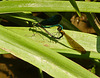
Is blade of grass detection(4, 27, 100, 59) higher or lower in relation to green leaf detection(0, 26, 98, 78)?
lower

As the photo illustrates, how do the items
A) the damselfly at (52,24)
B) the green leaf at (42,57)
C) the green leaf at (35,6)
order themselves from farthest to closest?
1. the damselfly at (52,24)
2. the green leaf at (35,6)
3. the green leaf at (42,57)

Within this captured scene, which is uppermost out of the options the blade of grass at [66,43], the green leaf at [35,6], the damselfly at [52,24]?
the green leaf at [35,6]

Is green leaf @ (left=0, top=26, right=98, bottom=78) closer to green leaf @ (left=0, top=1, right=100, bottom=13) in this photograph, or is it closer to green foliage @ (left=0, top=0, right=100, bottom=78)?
green foliage @ (left=0, top=0, right=100, bottom=78)

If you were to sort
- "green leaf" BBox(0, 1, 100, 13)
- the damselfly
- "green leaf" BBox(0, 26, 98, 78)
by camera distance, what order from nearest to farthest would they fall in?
"green leaf" BBox(0, 26, 98, 78) < "green leaf" BBox(0, 1, 100, 13) < the damselfly

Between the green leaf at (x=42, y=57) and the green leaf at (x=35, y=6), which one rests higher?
the green leaf at (x=35, y=6)

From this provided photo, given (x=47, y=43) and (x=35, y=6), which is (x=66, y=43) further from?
(x=35, y=6)

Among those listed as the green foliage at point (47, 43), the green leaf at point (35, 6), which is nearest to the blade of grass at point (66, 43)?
the green foliage at point (47, 43)

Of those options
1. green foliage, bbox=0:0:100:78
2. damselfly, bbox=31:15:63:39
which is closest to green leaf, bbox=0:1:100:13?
green foliage, bbox=0:0:100:78

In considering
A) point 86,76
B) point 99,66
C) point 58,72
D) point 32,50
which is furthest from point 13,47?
point 99,66

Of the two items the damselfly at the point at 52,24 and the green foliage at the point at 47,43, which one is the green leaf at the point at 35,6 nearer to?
the green foliage at the point at 47,43

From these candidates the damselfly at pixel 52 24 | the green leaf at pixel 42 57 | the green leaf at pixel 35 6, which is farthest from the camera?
the damselfly at pixel 52 24
